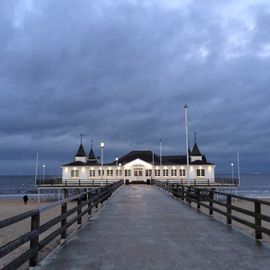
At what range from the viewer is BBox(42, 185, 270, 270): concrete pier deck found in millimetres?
7656

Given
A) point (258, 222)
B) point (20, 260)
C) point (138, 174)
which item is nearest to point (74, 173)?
point (138, 174)

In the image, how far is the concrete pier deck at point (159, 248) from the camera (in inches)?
301

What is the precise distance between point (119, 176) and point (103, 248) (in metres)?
74.6

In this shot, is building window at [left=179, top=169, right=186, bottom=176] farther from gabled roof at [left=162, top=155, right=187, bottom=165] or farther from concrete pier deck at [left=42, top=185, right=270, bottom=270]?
concrete pier deck at [left=42, top=185, right=270, bottom=270]

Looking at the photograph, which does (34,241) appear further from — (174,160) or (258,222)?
(174,160)

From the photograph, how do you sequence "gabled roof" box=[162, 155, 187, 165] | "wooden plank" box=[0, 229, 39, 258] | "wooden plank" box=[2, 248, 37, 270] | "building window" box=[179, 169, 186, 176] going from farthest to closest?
"gabled roof" box=[162, 155, 187, 165] → "building window" box=[179, 169, 186, 176] → "wooden plank" box=[2, 248, 37, 270] → "wooden plank" box=[0, 229, 39, 258]

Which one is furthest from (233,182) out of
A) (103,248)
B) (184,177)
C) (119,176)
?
(103,248)

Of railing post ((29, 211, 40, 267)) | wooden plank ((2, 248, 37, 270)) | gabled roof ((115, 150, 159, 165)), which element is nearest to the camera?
wooden plank ((2, 248, 37, 270))

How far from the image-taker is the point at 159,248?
9.25 meters

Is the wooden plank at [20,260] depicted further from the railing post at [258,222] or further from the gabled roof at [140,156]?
the gabled roof at [140,156]

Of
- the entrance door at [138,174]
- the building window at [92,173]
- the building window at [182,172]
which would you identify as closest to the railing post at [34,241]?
the entrance door at [138,174]

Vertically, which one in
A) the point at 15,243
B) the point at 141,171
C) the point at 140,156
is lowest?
the point at 15,243

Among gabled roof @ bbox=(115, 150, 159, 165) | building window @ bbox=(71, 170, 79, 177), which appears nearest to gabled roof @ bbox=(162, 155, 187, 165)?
gabled roof @ bbox=(115, 150, 159, 165)

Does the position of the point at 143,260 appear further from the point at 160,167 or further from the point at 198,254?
the point at 160,167
